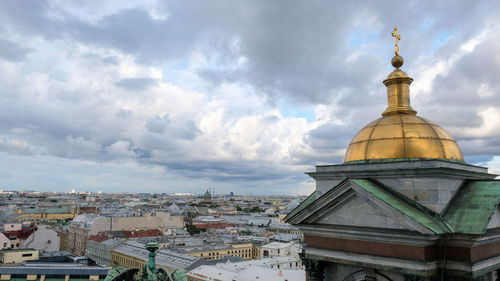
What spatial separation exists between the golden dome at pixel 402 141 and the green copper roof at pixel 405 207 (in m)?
1.51

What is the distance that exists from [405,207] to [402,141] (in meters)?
2.96

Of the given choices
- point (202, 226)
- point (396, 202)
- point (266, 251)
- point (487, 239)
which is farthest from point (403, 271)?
point (202, 226)

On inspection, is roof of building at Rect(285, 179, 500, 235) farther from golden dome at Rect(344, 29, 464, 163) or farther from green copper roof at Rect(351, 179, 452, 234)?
golden dome at Rect(344, 29, 464, 163)

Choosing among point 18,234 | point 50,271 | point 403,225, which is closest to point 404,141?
point 403,225

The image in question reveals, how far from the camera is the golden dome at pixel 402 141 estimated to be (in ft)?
50.9

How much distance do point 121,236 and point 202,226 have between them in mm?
56261

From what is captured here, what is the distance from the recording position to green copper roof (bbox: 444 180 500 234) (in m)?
13.2

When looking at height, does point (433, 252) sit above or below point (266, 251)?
above

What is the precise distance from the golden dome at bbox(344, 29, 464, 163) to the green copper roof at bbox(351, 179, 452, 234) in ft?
4.96

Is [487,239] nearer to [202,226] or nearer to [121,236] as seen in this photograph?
[121,236]

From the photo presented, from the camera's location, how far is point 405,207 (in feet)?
46.1

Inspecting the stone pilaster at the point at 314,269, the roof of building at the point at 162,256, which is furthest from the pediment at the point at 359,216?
the roof of building at the point at 162,256

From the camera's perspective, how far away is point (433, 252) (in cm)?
1349

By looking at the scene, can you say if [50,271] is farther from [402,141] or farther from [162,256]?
[402,141]
